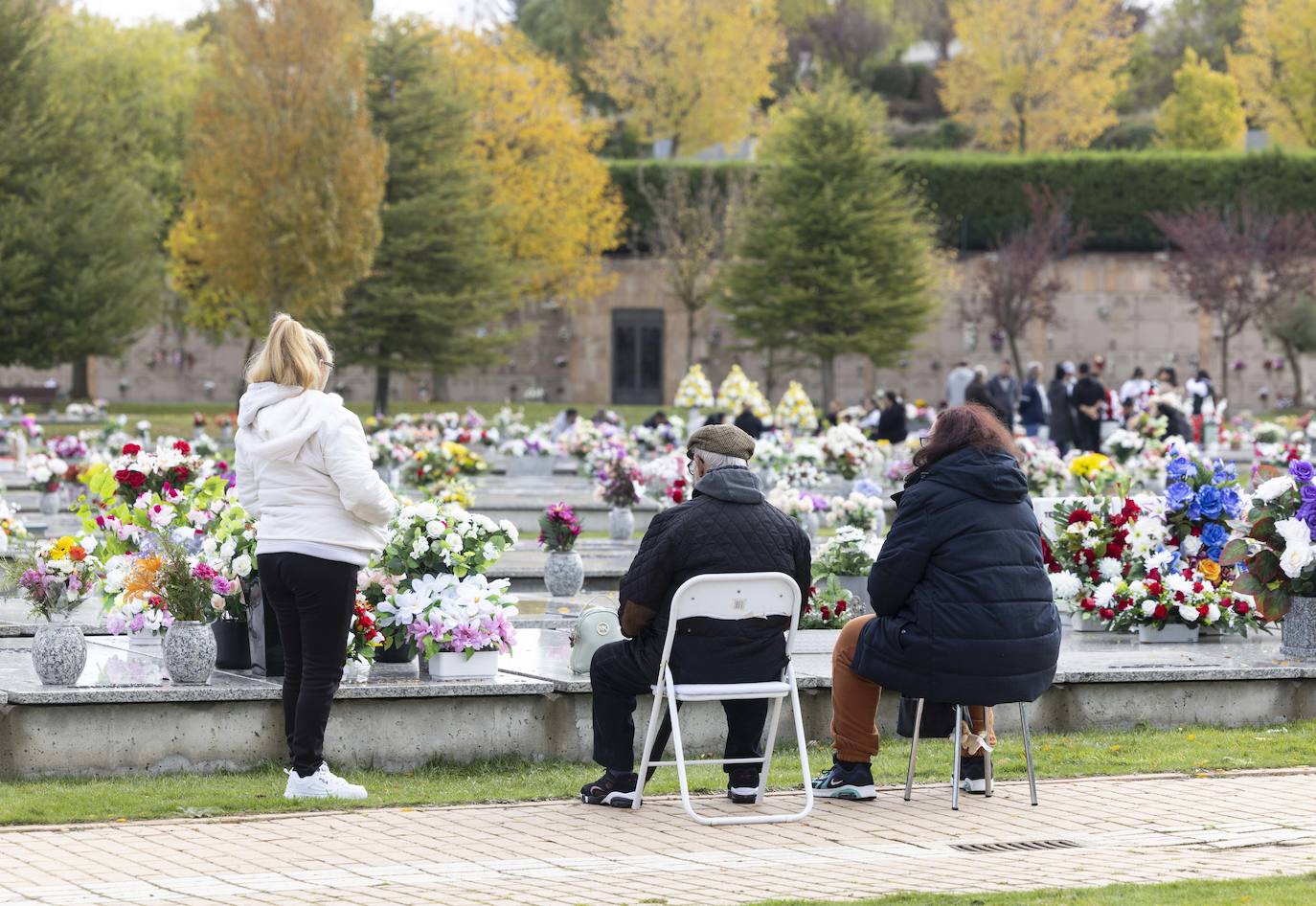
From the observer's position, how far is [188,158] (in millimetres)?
36969

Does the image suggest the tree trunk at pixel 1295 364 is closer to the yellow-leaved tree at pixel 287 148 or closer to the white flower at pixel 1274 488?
the yellow-leaved tree at pixel 287 148

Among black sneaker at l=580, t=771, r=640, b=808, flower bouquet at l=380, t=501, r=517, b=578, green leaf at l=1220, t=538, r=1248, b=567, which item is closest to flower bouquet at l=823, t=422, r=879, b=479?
green leaf at l=1220, t=538, r=1248, b=567

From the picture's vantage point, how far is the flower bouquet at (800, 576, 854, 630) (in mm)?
10508

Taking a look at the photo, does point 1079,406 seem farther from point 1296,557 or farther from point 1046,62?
point 1046,62

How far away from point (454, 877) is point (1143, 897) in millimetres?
1990

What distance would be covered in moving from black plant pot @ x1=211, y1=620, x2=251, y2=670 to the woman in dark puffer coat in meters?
A: 2.77

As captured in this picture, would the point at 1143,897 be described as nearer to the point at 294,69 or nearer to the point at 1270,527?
the point at 1270,527

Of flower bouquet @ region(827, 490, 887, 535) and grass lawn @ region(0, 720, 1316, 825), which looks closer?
grass lawn @ region(0, 720, 1316, 825)

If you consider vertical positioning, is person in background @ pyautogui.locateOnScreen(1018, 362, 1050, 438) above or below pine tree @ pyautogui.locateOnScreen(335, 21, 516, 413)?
below

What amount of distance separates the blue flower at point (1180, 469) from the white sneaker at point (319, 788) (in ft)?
18.4

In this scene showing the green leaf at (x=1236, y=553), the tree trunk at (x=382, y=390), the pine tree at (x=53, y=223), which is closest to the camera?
the green leaf at (x=1236, y=553)

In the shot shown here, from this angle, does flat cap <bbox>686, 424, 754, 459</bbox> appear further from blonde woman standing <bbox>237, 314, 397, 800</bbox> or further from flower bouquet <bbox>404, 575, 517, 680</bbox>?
flower bouquet <bbox>404, 575, 517, 680</bbox>

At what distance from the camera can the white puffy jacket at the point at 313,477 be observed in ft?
22.9

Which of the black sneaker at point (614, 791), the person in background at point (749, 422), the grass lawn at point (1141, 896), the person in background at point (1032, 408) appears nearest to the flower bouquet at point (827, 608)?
the black sneaker at point (614, 791)
